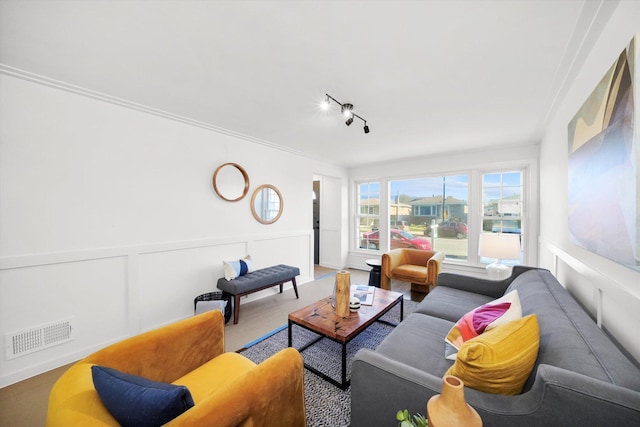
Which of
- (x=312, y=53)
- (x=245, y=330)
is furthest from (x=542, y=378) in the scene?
(x=245, y=330)

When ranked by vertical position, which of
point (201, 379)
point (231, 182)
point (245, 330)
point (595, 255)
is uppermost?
point (231, 182)

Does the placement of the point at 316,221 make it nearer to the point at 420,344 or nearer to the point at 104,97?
the point at 104,97

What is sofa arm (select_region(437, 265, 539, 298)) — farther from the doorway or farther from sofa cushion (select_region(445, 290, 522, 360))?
the doorway

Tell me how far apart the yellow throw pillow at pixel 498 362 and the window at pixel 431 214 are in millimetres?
3705

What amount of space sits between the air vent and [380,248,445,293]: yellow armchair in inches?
138

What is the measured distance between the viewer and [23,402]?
65.4 inches

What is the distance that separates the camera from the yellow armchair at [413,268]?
3.36 m

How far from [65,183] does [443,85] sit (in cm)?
329

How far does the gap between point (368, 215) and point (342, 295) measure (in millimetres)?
3546

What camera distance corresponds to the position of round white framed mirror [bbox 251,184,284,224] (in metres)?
3.62

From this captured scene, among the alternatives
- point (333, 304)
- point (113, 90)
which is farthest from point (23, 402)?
point (113, 90)

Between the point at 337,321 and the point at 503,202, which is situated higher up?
the point at 503,202

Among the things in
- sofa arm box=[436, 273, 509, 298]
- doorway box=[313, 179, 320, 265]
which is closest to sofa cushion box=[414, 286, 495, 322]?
sofa arm box=[436, 273, 509, 298]

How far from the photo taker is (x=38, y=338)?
6.35ft
